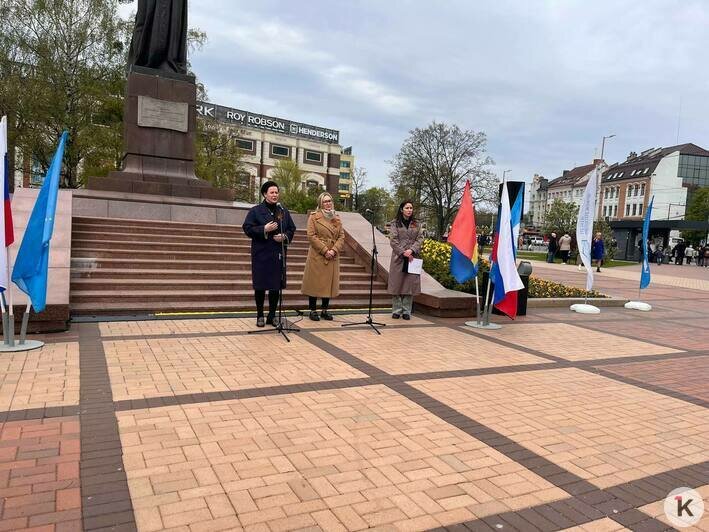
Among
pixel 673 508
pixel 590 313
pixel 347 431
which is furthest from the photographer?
pixel 590 313

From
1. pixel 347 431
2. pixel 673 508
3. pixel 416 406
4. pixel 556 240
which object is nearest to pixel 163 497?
pixel 347 431

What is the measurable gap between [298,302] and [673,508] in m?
6.96

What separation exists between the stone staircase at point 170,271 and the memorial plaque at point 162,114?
408 centimetres

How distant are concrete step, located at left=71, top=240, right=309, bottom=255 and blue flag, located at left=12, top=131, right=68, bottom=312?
3.93 metres

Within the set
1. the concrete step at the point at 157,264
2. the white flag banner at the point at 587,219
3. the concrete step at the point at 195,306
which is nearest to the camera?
the concrete step at the point at 195,306

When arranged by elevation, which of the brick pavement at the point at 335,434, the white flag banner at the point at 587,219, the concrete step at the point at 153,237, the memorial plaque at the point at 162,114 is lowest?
the brick pavement at the point at 335,434

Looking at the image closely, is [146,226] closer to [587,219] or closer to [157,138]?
[157,138]

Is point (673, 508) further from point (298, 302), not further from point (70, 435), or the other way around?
point (298, 302)

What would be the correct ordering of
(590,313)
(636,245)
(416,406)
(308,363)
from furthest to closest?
(636,245), (590,313), (308,363), (416,406)

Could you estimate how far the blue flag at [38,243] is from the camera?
586 cm

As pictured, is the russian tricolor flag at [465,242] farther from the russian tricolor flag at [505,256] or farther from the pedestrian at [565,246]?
the pedestrian at [565,246]

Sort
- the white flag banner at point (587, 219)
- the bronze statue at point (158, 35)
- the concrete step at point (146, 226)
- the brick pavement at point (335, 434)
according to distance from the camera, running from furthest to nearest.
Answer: the bronze statue at point (158, 35) → the white flag banner at point (587, 219) → the concrete step at point (146, 226) → the brick pavement at point (335, 434)

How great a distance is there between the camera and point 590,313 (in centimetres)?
1152

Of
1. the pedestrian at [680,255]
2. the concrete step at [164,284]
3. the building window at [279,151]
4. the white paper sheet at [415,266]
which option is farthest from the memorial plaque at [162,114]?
the building window at [279,151]
